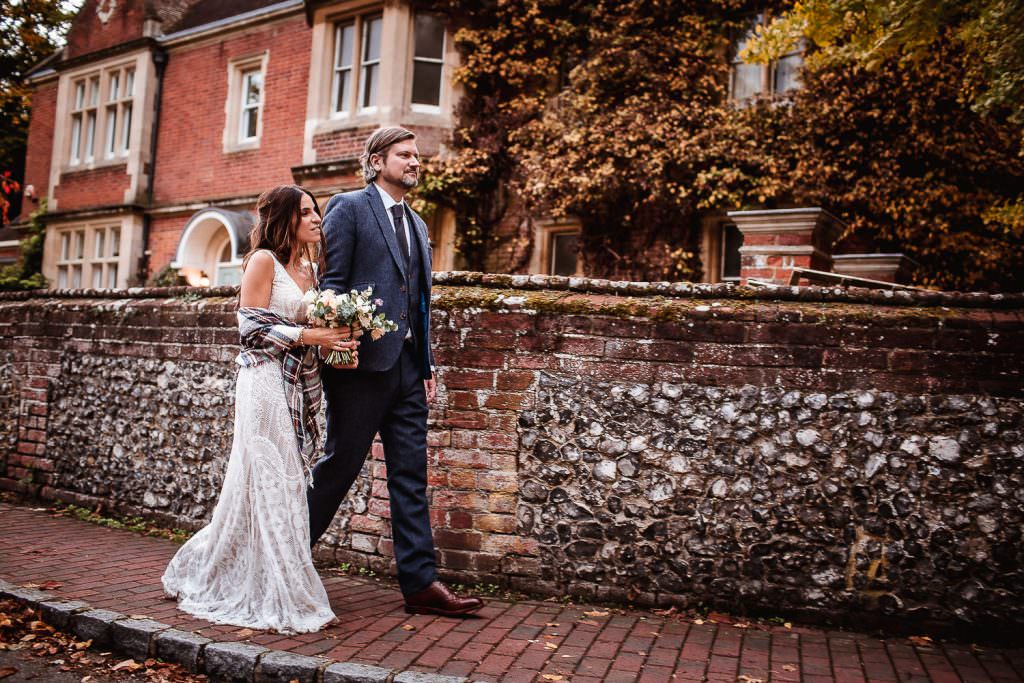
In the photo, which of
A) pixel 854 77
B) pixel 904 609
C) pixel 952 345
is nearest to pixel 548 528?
pixel 904 609

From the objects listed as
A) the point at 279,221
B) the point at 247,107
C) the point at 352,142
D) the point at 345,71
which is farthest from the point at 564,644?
the point at 247,107

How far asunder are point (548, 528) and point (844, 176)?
7.71 metres

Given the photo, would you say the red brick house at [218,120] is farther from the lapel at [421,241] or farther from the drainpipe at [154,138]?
the lapel at [421,241]

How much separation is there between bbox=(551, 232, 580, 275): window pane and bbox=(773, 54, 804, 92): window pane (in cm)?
402

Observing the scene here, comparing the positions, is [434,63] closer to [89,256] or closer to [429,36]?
[429,36]

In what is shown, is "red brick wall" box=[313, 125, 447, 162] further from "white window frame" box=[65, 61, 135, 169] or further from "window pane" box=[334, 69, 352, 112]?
"white window frame" box=[65, 61, 135, 169]

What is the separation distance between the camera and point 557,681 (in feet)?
10.8

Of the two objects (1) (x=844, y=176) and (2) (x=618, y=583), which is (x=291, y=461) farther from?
(1) (x=844, y=176)

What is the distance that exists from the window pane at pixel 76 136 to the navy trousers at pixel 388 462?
1921 cm

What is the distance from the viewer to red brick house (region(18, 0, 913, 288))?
13.8 meters

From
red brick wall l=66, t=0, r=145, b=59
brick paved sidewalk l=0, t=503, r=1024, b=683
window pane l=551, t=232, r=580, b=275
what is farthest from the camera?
red brick wall l=66, t=0, r=145, b=59

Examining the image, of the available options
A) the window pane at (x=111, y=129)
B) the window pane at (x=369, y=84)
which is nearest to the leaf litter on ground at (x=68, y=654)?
the window pane at (x=369, y=84)

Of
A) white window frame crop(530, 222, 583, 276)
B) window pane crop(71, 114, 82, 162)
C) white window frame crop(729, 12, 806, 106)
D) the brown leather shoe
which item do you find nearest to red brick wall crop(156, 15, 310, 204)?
window pane crop(71, 114, 82, 162)

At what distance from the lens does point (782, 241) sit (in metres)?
7.75
